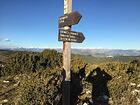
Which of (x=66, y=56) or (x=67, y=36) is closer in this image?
(x=67, y=36)

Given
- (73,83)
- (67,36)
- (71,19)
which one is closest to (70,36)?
(67,36)

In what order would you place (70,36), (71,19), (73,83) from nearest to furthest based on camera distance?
1. (71,19)
2. (70,36)
3. (73,83)

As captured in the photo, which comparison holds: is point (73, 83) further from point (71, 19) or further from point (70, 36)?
point (71, 19)

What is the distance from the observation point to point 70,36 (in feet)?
24.0

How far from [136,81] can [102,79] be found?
1916 mm

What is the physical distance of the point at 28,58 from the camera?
17.2 meters

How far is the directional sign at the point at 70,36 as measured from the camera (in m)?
7.20

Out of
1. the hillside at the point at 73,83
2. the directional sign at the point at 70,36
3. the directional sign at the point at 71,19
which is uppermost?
the directional sign at the point at 71,19

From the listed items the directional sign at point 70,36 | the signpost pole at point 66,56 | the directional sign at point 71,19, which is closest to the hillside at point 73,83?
the signpost pole at point 66,56

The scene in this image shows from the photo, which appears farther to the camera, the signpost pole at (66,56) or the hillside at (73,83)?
the hillside at (73,83)

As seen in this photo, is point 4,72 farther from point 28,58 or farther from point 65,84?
point 65,84

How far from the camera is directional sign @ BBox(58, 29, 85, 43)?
7.20m

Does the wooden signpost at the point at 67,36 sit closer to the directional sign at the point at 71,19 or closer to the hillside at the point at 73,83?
the directional sign at the point at 71,19

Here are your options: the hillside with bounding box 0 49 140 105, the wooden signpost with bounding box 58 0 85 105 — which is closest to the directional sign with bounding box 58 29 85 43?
the wooden signpost with bounding box 58 0 85 105
